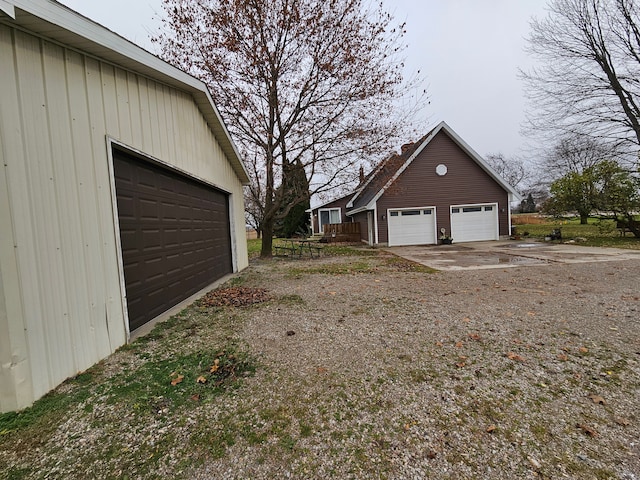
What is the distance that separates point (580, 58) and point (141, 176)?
73.1 ft

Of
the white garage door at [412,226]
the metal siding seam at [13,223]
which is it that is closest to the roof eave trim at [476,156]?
the white garage door at [412,226]

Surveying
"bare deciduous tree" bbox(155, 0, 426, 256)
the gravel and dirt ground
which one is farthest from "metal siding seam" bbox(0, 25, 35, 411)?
"bare deciduous tree" bbox(155, 0, 426, 256)

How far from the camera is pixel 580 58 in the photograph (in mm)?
16250

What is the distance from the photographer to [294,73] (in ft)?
37.9

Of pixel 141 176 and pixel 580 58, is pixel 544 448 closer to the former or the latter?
pixel 141 176

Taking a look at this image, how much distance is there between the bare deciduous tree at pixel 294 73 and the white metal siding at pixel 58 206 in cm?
841

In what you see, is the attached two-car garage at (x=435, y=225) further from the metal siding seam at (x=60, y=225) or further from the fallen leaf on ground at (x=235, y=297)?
the metal siding seam at (x=60, y=225)

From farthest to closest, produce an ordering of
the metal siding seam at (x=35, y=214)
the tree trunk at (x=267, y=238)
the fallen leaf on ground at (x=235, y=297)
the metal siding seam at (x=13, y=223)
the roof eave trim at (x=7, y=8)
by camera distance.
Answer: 1. the tree trunk at (x=267, y=238)
2. the fallen leaf on ground at (x=235, y=297)
3. the metal siding seam at (x=35, y=214)
4. the metal siding seam at (x=13, y=223)
5. the roof eave trim at (x=7, y=8)

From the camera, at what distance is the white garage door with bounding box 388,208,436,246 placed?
55.6 ft

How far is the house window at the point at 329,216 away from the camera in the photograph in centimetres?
2791

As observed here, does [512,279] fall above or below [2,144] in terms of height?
below

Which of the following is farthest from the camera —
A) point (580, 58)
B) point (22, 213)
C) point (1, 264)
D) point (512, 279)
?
point (580, 58)

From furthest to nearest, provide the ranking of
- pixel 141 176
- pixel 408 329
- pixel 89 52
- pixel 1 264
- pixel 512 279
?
pixel 512 279, pixel 141 176, pixel 408 329, pixel 89 52, pixel 1 264

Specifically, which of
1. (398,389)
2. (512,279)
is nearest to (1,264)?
(398,389)
